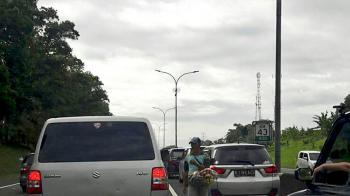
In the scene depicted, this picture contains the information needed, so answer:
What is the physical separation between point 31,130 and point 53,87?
32.2ft

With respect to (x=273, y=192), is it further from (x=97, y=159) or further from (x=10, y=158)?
(x=10, y=158)

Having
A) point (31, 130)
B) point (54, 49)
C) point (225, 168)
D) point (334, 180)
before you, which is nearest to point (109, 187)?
point (334, 180)

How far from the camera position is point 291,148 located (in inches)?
3376

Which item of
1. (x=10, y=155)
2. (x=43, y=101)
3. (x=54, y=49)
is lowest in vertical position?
(x=10, y=155)

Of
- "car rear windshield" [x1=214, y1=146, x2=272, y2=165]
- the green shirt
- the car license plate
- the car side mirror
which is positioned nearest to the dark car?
the car side mirror

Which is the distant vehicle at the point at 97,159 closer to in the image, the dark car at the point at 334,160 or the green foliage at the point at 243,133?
the dark car at the point at 334,160

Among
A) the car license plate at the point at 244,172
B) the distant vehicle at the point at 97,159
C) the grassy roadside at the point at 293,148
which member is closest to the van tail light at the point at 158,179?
the distant vehicle at the point at 97,159

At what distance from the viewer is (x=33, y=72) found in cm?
6056

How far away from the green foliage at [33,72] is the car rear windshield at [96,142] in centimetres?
3781

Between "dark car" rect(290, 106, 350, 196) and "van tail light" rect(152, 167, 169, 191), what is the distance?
2936 millimetres

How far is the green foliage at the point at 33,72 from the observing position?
47.3 metres

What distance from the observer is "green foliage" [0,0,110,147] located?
47.3 metres

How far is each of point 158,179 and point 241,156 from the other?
662cm

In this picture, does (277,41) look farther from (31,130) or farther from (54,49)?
(31,130)
